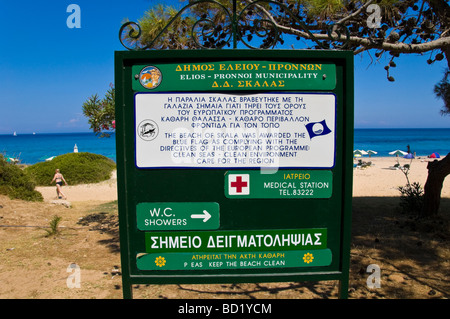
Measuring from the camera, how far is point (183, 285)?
4793mm

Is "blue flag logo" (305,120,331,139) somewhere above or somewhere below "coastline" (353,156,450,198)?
above

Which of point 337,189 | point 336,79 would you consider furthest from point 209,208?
point 336,79

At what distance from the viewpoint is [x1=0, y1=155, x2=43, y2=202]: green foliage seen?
36.4 ft

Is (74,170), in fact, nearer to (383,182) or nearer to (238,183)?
(383,182)

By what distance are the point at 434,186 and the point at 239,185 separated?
7062 millimetres

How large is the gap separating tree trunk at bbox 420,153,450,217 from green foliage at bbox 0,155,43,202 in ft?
38.7

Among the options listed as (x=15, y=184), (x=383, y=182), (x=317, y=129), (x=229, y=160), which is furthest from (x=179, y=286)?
(x=383, y=182)

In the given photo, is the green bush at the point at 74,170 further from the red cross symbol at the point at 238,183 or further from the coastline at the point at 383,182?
the red cross symbol at the point at 238,183

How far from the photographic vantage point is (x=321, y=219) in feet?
9.36

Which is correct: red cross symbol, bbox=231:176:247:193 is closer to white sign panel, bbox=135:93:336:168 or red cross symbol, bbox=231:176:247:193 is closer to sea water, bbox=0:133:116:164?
white sign panel, bbox=135:93:336:168

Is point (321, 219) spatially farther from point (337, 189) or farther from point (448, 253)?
point (448, 253)

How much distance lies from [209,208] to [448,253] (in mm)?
5218

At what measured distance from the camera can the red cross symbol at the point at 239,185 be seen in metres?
2.77

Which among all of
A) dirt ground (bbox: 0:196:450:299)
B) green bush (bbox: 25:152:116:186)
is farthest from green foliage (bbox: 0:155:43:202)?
green bush (bbox: 25:152:116:186)
